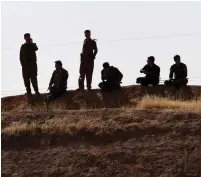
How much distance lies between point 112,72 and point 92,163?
5.95 meters

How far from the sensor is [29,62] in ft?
61.6

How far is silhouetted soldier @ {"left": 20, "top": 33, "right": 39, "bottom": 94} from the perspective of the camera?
1850 cm

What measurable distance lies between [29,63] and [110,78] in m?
2.28

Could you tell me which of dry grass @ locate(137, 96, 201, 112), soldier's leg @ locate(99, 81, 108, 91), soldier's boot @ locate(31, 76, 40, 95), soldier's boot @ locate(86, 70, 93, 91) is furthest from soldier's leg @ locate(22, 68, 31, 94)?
dry grass @ locate(137, 96, 201, 112)

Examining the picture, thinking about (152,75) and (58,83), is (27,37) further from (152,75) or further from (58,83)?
(152,75)

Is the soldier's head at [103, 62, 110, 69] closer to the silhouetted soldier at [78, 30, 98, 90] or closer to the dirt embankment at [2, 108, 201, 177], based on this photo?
the silhouetted soldier at [78, 30, 98, 90]

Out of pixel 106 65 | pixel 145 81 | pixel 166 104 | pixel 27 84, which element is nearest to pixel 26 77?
pixel 27 84

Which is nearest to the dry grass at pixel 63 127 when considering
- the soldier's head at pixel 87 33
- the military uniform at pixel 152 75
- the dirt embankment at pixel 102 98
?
the dirt embankment at pixel 102 98

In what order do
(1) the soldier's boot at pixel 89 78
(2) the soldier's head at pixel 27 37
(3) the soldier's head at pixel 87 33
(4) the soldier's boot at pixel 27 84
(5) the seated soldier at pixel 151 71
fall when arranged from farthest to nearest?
(4) the soldier's boot at pixel 27 84 < (1) the soldier's boot at pixel 89 78 < (5) the seated soldier at pixel 151 71 < (3) the soldier's head at pixel 87 33 < (2) the soldier's head at pixel 27 37

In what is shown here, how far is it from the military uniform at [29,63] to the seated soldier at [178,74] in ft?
12.1

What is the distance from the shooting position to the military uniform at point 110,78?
735 inches

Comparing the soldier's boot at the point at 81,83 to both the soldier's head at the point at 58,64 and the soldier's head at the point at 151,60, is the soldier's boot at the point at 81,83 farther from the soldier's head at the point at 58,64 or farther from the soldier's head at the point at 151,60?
the soldier's head at the point at 151,60

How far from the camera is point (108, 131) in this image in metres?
14.2

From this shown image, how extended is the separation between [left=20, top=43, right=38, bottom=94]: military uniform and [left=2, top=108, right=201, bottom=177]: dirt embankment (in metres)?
3.10
